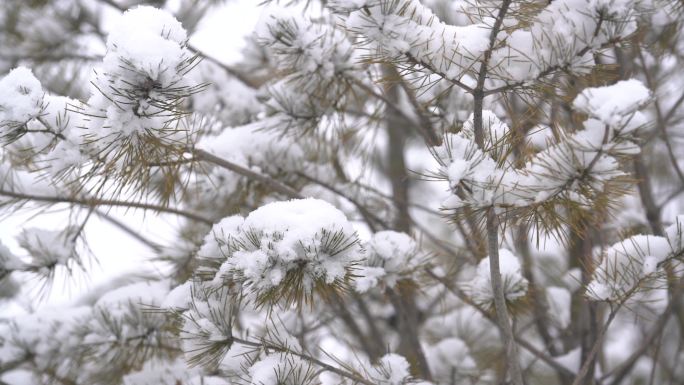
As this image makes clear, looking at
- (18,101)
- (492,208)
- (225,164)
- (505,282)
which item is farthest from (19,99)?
(505,282)

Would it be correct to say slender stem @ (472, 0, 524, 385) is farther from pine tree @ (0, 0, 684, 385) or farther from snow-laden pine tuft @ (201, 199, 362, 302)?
snow-laden pine tuft @ (201, 199, 362, 302)

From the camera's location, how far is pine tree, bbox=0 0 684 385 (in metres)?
1.05

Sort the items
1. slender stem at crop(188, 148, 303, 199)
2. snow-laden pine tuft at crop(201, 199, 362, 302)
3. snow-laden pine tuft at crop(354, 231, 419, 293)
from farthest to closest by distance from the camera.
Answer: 1. snow-laden pine tuft at crop(354, 231, 419, 293)
2. slender stem at crop(188, 148, 303, 199)
3. snow-laden pine tuft at crop(201, 199, 362, 302)

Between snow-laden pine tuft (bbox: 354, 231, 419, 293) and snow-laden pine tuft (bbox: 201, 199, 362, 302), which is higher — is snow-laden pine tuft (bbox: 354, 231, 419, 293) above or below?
above

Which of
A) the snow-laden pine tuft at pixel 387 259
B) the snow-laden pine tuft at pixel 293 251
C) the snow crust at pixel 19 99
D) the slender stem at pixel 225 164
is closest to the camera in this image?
the snow-laden pine tuft at pixel 293 251

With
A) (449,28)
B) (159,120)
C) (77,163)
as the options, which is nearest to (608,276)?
(449,28)

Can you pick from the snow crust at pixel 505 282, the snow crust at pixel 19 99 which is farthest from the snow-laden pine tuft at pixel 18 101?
the snow crust at pixel 505 282

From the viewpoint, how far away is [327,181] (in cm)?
207

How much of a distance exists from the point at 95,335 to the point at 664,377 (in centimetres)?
285

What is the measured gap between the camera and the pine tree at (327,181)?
3.43 feet

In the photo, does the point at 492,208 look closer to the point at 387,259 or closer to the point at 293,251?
the point at 293,251

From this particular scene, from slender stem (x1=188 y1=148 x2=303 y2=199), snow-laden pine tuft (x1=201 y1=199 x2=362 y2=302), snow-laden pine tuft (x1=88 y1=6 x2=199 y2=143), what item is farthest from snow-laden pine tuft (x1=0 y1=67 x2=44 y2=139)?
snow-laden pine tuft (x1=201 y1=199 x2=362 y2=302)

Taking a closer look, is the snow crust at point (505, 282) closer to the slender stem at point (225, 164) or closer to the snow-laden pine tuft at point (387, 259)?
the snow-laden pine tuft at point (387, 259)

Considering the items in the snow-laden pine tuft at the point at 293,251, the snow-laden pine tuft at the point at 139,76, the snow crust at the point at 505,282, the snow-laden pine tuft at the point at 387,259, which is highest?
the snow-laden pine tuft at the point at 139,76
